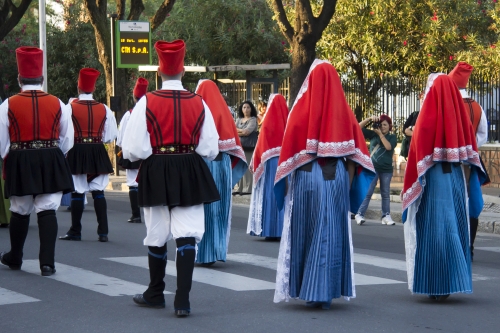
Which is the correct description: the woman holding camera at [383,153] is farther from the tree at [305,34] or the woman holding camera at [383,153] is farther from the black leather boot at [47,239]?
the black leather boot at [47,239]

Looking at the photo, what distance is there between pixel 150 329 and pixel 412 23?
2093 cm

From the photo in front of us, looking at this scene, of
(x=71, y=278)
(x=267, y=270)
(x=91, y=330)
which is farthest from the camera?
(x=267, y=270)

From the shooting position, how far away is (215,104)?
33.3 ft

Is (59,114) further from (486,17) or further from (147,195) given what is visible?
(486,17)

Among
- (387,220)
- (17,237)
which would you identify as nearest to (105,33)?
(387,220)

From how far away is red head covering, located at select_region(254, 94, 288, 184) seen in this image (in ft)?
39.1

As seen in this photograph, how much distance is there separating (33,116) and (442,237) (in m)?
3.79

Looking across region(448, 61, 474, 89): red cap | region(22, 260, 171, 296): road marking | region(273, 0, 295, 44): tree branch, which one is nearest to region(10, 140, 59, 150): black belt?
region(22, 260, 171, 296): road marking

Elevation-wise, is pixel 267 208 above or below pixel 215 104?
below

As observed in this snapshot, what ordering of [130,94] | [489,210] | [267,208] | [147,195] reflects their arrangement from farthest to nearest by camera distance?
[130,94]
[489,210]
[267,208]
[147,195]

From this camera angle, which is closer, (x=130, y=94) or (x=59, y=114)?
(x=59, y=114)

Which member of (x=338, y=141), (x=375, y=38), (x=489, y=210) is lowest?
(x=489, y=210)

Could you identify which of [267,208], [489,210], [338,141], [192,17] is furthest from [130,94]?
[338,141]

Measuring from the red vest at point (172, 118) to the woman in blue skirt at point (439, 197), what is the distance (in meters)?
1.88
